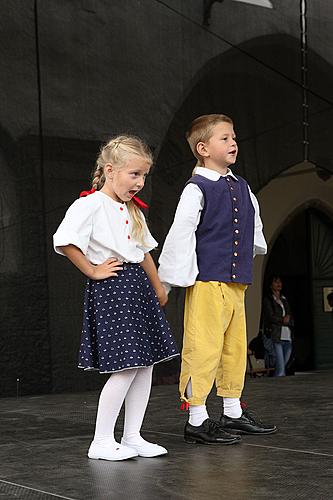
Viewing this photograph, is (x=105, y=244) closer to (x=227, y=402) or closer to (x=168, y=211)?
(x=227, y=402)

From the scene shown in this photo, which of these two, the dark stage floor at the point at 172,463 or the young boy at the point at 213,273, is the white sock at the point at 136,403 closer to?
the dark stage floor at the point at 172,463

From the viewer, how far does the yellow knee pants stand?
4.23 m

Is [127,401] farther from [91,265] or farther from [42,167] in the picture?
[42,167]

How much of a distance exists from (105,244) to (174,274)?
0.44 metres

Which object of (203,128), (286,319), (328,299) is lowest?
(286,319)

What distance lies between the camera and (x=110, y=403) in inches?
152

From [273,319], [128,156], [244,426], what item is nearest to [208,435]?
[244,426]

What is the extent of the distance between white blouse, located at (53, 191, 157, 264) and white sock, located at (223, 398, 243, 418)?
2.96 ft

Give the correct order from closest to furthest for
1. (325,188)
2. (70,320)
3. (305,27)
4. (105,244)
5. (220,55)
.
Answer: (105,244) < (70,320) < (220,55) < (305,27) < (325,188)

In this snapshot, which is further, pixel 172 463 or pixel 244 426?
pixel 244 426

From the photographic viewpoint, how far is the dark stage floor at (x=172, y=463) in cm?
319

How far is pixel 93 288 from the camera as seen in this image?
3943 mm

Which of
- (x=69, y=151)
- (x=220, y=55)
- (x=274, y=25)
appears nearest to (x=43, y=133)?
(x=69, y=151)

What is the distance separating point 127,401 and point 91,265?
0.60 metres
